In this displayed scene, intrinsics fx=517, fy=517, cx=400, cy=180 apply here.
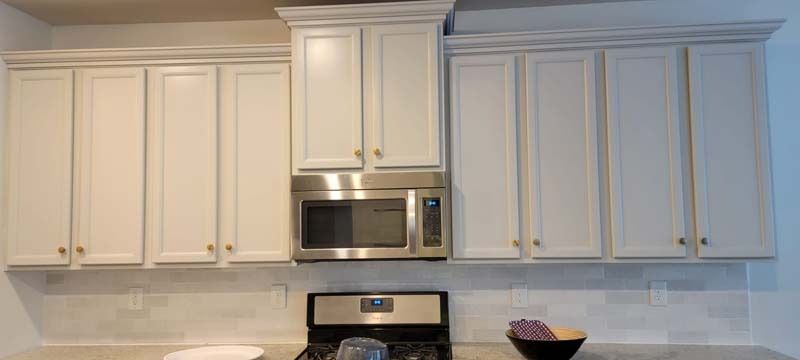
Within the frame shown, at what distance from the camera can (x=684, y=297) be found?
2426 millimetres

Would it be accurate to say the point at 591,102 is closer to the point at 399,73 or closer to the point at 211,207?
the point at 399,73

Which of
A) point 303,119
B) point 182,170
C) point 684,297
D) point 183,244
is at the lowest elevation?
point 684,297

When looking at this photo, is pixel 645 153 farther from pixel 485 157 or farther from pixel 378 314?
pixel 378 314

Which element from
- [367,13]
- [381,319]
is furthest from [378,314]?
[367,13]

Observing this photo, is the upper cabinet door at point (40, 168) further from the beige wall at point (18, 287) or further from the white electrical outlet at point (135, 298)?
the white electrical outlet at point (135, 298)

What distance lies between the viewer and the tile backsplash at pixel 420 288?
241cm

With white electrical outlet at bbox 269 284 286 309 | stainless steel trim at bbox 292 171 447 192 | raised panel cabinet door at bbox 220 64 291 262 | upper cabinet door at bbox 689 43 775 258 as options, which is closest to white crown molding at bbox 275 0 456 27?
raised panel cabinet door at bbox 220 64 291 262

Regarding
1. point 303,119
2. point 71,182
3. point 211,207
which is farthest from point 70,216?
point 303,119

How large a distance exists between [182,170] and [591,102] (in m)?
1.84

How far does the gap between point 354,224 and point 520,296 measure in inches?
35.4

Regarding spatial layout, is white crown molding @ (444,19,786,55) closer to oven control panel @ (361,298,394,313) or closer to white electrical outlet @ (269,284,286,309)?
oven control panel @ (361,298,394,313)

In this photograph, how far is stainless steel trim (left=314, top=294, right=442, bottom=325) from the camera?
8.01 feet

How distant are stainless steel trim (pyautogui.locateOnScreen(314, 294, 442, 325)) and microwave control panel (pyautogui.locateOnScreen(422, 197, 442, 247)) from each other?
16.2 inches

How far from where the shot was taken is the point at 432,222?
2184 millimetres
